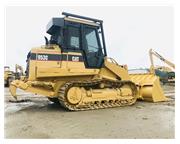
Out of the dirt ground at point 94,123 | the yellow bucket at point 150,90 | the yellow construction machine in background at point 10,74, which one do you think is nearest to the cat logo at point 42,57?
the dirt ground at point 94,123

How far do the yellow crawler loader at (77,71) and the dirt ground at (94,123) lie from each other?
52 cm

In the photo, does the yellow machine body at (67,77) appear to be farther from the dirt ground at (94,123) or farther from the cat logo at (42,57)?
the dirt ground at (94,123)

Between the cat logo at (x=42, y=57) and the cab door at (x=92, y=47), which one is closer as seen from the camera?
the cat logo at (x=42, y=57)

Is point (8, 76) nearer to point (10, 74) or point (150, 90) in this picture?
point (10, 74)

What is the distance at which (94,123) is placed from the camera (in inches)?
277

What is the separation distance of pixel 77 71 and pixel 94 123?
261cm

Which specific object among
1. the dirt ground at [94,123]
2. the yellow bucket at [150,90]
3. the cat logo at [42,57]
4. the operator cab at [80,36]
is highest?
the operator cab at [80,36]

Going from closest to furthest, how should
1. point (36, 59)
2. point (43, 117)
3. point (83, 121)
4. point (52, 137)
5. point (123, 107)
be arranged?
point (52, 137), point (83, 121), point (43, 117), point (36, 59), point (123, 107)

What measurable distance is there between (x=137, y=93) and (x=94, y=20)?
307cm

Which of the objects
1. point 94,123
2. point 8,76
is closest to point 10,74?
point 8,76

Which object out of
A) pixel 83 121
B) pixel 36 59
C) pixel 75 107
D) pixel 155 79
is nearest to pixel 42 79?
pixel 36 59

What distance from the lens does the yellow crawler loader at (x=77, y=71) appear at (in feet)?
28.6

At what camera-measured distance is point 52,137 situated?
5840mm

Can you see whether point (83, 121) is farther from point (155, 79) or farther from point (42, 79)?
point (155, 79)
